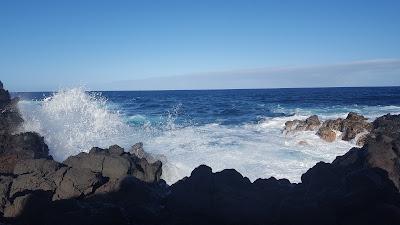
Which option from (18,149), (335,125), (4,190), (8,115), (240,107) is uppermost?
(8,115)

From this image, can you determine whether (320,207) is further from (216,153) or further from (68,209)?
(216,153)

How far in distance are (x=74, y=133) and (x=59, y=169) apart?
933 centimetres

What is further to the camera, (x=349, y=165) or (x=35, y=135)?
(x=35, y=135)

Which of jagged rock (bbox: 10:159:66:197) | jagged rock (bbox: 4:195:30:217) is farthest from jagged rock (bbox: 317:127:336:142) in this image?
jagged rock (bbox: 4:195:30:217)

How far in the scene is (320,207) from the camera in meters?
7.65

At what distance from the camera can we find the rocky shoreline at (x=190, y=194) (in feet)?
24.5

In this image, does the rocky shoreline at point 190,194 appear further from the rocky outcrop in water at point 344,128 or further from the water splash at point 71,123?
the rocky outcrop in water at point 344,128

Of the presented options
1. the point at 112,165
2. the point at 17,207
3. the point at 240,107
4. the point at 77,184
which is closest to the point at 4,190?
the point at 17,207

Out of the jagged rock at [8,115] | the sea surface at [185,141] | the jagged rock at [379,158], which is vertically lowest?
the sea surface at [185,141]

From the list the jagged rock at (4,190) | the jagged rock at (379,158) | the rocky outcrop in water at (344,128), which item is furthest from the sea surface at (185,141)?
the jagged rock at (4,190)

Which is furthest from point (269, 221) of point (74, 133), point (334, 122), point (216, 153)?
point (334, 122)

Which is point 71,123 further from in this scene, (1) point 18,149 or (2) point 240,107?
(2) point 240,107

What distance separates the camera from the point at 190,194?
866 centimetres

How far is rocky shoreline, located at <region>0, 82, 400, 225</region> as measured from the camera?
24.5 ft
